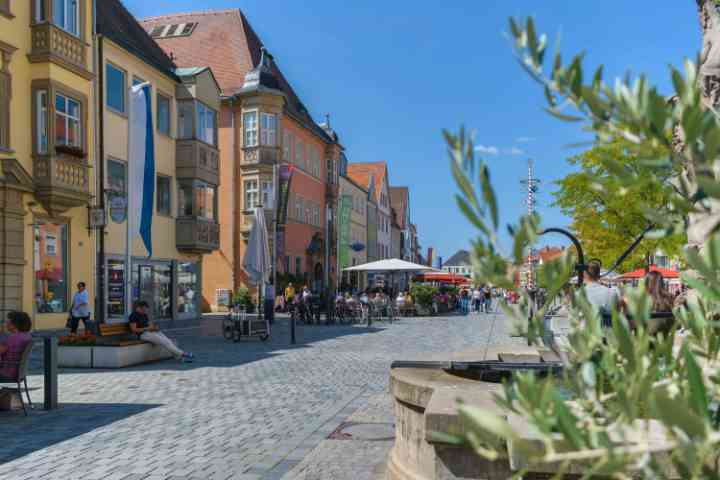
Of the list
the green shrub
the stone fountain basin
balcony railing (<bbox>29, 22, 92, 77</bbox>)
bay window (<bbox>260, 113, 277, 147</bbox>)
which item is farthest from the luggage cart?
bay window (<bbox>260, 113, 277, 147</bbox>)

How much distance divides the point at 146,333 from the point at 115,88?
544 inches

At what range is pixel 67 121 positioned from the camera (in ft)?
71.9

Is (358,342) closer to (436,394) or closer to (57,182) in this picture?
(57,182)

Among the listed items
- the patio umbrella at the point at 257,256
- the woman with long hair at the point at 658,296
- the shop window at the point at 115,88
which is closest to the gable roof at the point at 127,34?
the shop window at the point at 115,88

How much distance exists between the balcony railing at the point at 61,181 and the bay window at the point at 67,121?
609 millimetres

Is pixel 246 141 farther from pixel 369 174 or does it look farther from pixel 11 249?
pixel 369 174

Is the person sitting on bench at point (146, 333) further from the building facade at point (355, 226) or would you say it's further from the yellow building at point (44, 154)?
the building facade at point (355, 226)

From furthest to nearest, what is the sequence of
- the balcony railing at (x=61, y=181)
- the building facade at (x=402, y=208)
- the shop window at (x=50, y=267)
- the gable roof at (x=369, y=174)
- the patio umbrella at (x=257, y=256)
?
1. the building facade at (x=402, y=208)
2. the gable roof at (x=369, y=174)
3. the patio umbrella at (x=257, y=256)
4. the shop window at (x=50, y=267)
5. the balcony railing at (x=61, y=181)

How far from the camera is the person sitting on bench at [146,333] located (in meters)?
13.9

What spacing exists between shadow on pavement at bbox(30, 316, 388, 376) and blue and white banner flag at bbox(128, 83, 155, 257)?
2880 millimetres

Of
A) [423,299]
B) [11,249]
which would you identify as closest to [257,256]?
[11,249]

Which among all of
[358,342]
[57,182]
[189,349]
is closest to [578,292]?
[189,349]

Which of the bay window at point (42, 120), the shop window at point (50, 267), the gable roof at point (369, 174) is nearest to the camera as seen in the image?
the bay window at point (42, 120)

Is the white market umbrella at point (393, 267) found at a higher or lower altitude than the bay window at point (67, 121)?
lower
